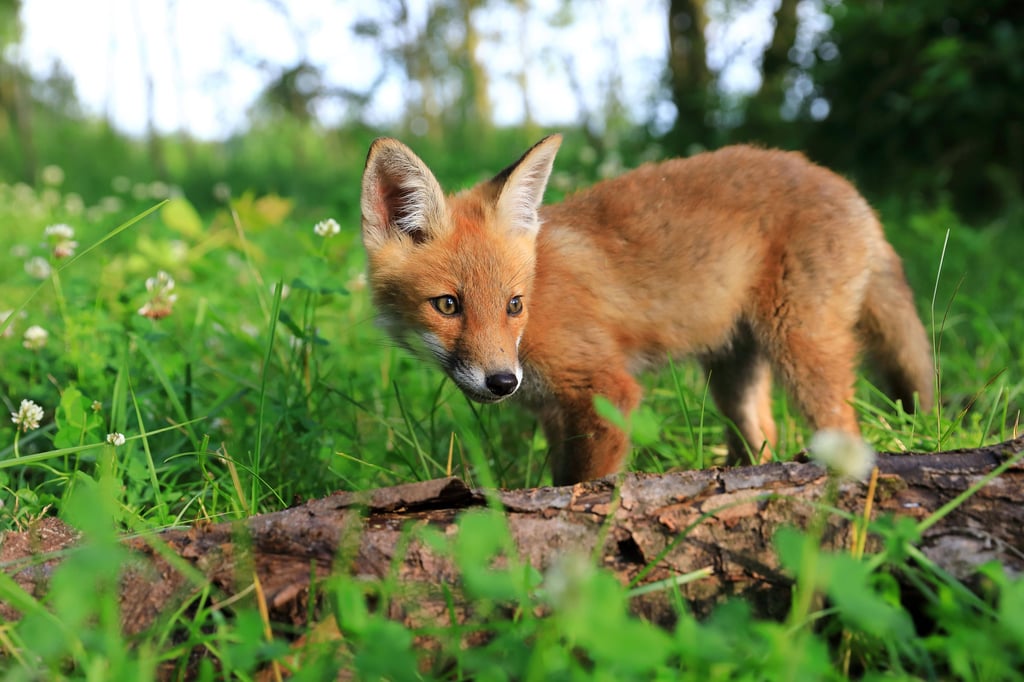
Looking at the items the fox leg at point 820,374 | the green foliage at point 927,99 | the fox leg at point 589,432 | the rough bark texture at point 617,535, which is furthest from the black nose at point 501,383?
the green foliage at point 927,99

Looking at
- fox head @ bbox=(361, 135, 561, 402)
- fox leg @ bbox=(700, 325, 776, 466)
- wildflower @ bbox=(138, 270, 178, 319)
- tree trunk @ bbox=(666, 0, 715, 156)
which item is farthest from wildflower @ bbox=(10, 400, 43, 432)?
tree trunk @ bbox=(666, 0, 715, 156)

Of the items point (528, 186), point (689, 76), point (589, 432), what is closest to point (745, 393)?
point (589, 432)

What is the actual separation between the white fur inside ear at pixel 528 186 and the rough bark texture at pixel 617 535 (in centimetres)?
161

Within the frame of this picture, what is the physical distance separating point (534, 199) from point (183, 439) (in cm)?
159

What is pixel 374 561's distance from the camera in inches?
63.4

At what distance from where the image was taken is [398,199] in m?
3.11

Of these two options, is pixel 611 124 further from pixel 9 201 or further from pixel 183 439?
pixel 183 439

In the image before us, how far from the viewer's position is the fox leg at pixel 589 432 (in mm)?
2930

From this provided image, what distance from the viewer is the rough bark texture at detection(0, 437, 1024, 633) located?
61.8 inches

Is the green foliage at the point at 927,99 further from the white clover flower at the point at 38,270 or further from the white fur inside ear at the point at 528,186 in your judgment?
the white clover flower at the point at 38,270

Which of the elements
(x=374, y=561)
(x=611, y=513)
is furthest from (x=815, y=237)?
(x=374, y=561)

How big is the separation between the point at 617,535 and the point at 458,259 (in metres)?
1.50

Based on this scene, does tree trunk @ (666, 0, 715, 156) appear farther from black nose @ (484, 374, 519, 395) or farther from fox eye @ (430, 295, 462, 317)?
black nose @ (484, 374, 519, 395)

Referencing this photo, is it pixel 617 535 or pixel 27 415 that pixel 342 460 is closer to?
pixel 27 415
